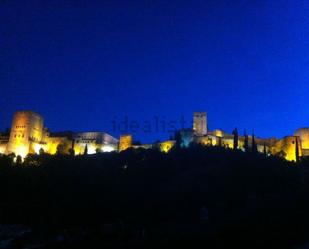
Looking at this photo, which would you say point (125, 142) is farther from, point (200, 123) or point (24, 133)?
point (24, 133)

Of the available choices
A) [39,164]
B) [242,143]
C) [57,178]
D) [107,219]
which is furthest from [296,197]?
[242,143]

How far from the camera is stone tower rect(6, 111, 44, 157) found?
8044cm

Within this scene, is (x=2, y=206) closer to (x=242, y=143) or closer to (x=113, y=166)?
(x=113, y=166)

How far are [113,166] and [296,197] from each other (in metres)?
55.6

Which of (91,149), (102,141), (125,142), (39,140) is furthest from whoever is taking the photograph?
(102,141)

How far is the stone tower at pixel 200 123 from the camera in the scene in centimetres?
8662

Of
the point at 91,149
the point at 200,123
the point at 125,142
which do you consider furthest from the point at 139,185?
the point at 200,123

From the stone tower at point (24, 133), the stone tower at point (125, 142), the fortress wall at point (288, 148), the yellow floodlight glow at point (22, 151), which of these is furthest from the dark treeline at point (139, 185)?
the stone tower at point (125, 142)

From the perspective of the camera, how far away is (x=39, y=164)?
7019cm

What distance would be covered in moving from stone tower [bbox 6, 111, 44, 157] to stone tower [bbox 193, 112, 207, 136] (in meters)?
36.4

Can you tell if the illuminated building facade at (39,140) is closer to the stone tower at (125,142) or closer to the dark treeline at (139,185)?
the stone tower at (125,142)

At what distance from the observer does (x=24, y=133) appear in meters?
81.5

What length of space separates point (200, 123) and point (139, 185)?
34.4 metres

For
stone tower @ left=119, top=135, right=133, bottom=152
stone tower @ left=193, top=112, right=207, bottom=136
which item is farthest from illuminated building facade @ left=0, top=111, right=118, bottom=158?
→ stone tower @ left=193, top=112, right=207, bottom=136
